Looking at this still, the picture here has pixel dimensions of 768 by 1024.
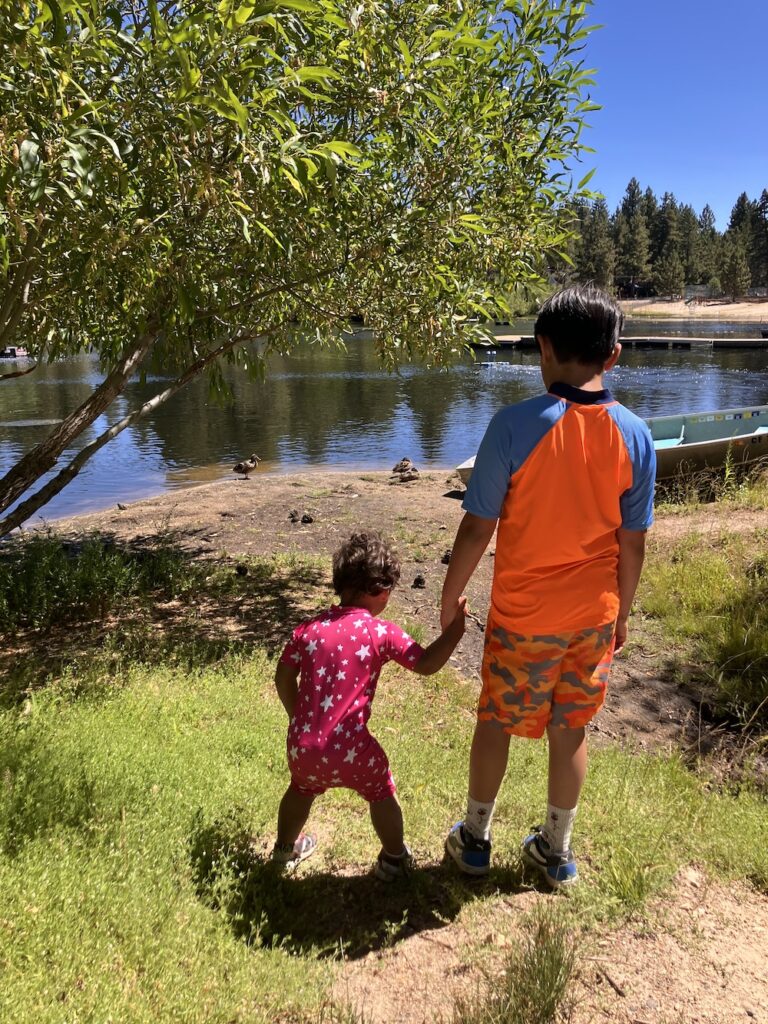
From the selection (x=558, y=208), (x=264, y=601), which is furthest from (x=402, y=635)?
(x=558, y=208)

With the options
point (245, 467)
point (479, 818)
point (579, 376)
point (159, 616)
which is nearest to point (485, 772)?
point (479, 818)

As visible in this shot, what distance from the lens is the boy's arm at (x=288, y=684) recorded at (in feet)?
8.46

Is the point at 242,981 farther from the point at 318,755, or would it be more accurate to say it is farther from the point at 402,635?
the point at 402,635

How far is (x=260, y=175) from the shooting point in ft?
10.3

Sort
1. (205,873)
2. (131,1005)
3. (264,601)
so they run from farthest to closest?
(264,601) < (205,873) < (131,1005)

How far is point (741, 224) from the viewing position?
403 ft

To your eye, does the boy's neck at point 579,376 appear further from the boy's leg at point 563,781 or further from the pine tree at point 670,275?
the pine tree at point 670,275

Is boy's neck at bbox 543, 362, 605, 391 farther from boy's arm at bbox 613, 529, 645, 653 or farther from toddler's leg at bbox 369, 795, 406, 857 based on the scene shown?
toddler's leg at bbox 369, 795, 406, 857

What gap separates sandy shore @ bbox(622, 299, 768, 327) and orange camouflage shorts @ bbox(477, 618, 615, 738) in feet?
327

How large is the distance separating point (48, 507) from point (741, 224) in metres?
138

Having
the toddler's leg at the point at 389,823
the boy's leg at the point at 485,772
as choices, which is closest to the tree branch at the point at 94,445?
the toddler's leg at the point at 389,823

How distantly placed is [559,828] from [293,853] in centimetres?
106

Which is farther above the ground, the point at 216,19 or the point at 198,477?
the point at 216,19

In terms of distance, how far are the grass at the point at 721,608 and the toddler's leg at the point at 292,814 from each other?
351 cm
